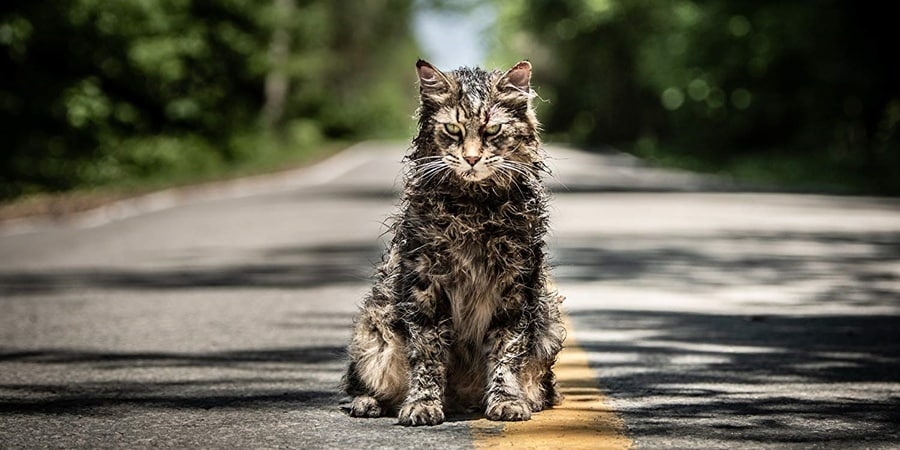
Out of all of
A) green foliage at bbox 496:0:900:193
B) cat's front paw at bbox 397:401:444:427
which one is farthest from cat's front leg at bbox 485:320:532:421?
green foliage at bbox 496:0:900:193

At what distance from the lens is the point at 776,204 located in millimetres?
21062

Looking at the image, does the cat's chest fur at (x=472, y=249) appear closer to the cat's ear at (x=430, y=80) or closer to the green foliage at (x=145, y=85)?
the cat's ear at (x=430, y=80)

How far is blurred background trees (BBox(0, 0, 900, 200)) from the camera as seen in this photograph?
98.3 feet

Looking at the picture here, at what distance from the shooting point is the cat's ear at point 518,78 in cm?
528

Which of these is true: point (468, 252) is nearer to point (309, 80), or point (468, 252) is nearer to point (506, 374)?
point (506, 374)

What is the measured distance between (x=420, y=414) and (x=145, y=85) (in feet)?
109

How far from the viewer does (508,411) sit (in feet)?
17.7

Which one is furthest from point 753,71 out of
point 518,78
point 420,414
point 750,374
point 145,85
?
point 420,414

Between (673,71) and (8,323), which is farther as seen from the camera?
(673,71)

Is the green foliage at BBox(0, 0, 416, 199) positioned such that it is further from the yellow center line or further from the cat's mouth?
the cat's mouth

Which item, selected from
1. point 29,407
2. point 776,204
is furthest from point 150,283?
point 776,204

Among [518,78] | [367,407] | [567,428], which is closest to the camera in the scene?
[518,78]

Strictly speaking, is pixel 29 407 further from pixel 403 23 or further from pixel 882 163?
pixel 403 23

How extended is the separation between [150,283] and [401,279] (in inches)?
257
